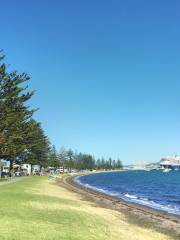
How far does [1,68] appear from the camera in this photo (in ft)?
229

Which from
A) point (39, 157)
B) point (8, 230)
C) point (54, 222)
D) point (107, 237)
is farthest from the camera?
point (39, 157)

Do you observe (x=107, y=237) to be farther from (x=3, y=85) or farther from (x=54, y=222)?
(x=3, y=85)

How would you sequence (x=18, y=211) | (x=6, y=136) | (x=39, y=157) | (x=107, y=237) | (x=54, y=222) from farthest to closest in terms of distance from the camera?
(x=39, y=157)
(x=6, y=136)
(x=18, y=211)
(x=54, y=222)
(x=107, y=237)

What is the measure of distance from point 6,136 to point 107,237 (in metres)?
55.2

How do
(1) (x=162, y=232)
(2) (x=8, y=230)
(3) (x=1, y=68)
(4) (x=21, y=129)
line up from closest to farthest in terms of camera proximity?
(2) (x=8, y=230) < (1) (x=162, y=232) < (3) (x=1, y=68) < (4) (x=21, y=129)

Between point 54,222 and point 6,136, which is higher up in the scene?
point 6,136

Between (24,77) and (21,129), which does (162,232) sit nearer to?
(24,77)

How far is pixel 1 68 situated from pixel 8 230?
53934mm

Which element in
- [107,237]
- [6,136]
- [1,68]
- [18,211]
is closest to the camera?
[107,237]

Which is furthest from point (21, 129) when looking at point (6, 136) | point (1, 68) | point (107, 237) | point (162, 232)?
point (107, 237)

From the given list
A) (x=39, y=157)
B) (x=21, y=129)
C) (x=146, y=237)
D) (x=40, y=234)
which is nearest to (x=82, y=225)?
(x=146, y=237)

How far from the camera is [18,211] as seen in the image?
25.1 metres

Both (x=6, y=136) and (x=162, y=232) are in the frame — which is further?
(x=6, y=136)

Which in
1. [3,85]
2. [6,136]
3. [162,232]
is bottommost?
[162,232]
